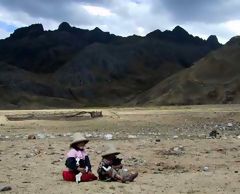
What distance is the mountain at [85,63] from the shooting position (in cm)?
9938

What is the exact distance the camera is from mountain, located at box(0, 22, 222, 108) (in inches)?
3912

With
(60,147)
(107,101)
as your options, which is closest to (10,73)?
(107,101)

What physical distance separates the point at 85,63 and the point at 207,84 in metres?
36.0

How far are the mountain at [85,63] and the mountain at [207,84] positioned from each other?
1031 centimetres

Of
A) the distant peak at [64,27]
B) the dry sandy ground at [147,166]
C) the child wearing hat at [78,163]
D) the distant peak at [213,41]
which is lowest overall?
the dry sandy ground at [147,166]

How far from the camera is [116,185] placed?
10.7 m

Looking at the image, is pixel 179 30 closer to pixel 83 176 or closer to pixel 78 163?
pixel 78 163

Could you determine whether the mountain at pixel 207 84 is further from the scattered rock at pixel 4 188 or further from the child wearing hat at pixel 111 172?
the scattered rock at pixel 4 188

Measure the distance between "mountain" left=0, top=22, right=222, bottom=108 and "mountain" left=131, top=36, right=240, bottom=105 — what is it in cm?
1031

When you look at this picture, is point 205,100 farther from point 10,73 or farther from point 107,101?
point 10,73

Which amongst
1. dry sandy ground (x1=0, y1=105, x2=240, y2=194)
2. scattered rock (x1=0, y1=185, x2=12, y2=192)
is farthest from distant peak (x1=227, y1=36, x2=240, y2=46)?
scattered rock (x1=0, y1=185, x2=12, y2=192)

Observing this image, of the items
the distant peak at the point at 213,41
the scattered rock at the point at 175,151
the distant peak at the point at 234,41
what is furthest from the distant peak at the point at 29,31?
the scattered rock at the point at 175,151

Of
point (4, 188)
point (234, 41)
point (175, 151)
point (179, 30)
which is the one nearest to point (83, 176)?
point (4, 188)

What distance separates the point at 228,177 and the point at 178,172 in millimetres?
1414
